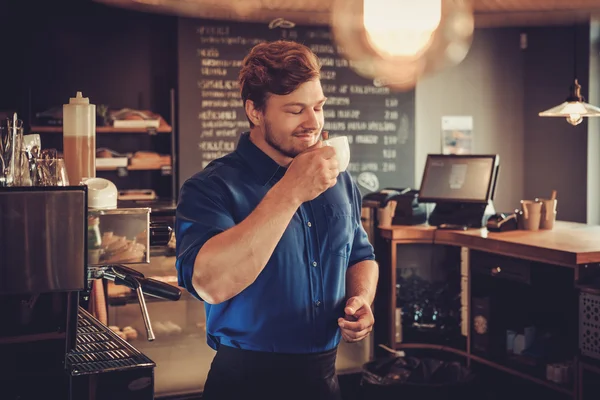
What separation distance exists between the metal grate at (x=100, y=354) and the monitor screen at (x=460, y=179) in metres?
2.76

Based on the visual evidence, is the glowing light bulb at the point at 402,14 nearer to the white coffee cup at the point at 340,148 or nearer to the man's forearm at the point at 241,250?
the white coffee cup at the point at 340,148

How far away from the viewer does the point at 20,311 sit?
1583mm

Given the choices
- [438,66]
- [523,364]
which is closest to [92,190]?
[523,364]

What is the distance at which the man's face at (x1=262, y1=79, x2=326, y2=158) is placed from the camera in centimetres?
164

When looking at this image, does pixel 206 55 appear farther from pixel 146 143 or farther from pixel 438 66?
pixel 438 66

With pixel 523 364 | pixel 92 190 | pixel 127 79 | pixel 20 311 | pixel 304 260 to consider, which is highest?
pixel 127 79

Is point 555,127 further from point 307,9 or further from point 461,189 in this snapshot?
point 307,9

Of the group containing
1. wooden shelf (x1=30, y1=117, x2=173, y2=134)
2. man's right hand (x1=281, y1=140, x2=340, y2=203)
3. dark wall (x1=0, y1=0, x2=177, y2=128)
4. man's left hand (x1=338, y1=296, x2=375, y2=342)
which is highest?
dark wall (x1=0, y1=0, x2=177, y2=128)

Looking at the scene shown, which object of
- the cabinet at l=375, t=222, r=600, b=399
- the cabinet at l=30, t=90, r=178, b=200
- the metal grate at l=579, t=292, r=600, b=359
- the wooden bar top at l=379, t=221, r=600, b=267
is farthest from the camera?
the cabinet at l=30, t=90, r=178, b=200

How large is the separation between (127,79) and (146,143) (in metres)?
0.53

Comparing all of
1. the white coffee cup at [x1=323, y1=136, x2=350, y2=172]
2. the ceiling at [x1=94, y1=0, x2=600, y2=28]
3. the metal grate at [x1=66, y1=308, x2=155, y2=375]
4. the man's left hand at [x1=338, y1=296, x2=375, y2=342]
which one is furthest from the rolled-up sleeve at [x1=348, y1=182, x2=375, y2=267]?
the ceiling at [x1=94, y1=0, x2=600, y2=28]

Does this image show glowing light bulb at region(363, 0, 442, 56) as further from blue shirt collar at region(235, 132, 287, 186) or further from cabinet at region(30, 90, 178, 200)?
cabinet at region(30, 90, 178, 200)

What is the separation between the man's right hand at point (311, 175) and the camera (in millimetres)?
1471

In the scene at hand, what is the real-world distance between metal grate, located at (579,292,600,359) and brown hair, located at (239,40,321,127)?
1996 millimetres
